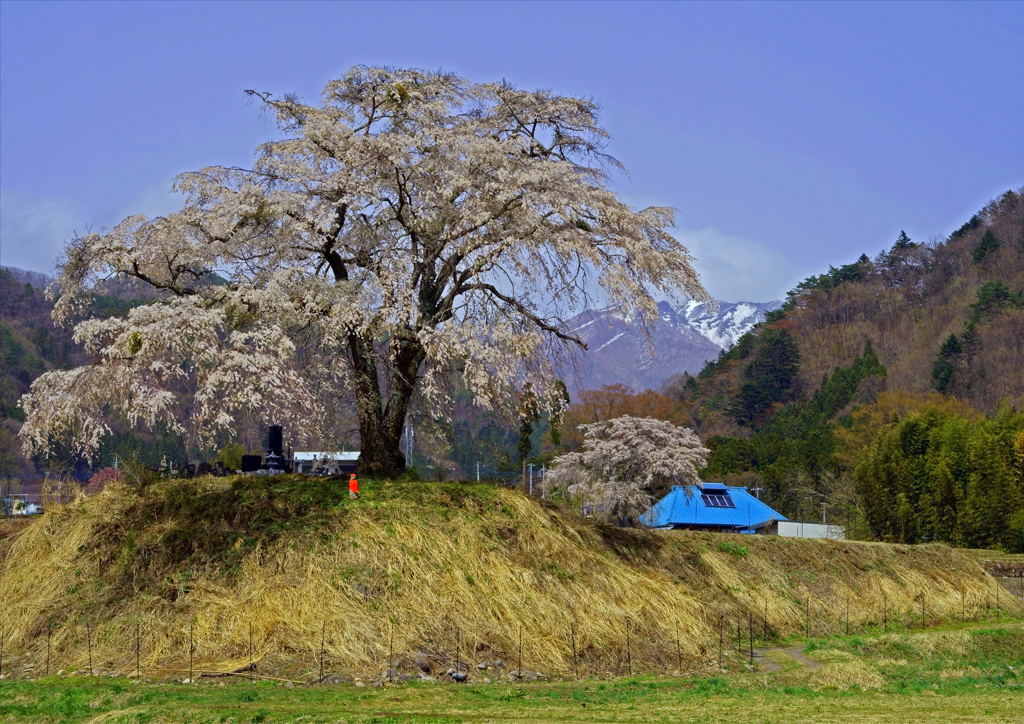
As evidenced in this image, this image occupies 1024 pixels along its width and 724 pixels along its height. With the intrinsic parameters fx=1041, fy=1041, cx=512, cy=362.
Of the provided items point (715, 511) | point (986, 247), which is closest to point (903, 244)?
point (986, 247)

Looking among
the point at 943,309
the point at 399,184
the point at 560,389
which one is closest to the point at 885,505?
the point at 560,389

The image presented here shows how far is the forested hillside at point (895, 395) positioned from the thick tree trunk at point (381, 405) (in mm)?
38499

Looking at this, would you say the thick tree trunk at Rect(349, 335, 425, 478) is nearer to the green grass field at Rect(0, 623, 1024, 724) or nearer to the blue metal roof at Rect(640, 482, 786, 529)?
the green grass field at Rect(0, 623, 1024, 724)

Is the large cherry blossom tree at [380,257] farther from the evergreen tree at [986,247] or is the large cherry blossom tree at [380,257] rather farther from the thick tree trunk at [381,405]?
A: the evergreen tree at [986,247]

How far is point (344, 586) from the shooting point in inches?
660

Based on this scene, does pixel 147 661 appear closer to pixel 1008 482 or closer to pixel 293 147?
pixel 293 147

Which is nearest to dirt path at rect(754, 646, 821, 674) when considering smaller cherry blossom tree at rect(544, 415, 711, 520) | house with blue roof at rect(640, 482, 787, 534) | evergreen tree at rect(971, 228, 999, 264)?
smaller cherry blossom tree at rect(544, 415, 711, 520)

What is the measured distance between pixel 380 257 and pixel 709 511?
3948 centimetres

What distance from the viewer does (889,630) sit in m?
23.6

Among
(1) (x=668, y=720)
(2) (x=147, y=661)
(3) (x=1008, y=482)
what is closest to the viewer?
(1) (x=668, y=720)

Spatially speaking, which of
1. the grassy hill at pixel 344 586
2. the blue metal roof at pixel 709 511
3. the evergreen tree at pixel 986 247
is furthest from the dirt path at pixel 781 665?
the evergreen tree at pixel 986 247

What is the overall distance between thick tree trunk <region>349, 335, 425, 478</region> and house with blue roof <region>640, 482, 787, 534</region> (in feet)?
104

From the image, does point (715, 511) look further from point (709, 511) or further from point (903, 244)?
point (903, 244)

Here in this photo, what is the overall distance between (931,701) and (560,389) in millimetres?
9743
